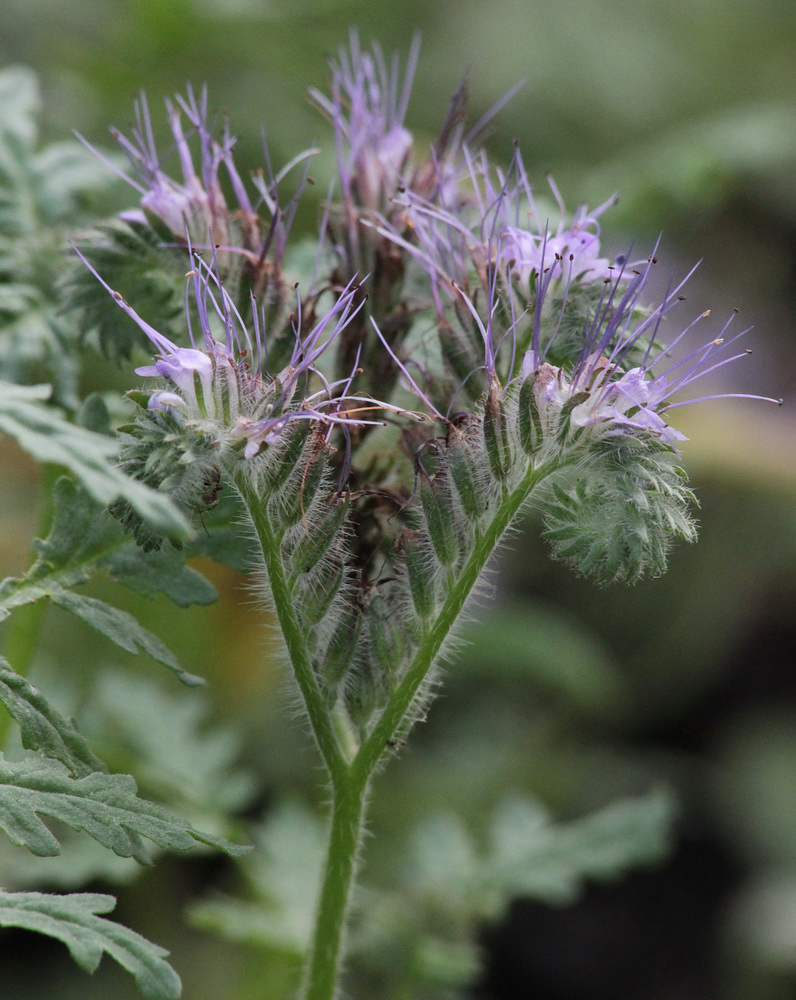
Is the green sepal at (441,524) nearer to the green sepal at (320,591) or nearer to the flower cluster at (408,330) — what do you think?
the flower cluster at (408,330)

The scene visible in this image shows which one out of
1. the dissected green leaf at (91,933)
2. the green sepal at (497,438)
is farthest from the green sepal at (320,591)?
the dissected green leaf at (91,933)

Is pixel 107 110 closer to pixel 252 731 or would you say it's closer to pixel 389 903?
pixel 252 731

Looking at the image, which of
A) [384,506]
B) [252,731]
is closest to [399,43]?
[252,731]

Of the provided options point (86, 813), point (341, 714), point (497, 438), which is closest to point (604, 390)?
point (497, 438)

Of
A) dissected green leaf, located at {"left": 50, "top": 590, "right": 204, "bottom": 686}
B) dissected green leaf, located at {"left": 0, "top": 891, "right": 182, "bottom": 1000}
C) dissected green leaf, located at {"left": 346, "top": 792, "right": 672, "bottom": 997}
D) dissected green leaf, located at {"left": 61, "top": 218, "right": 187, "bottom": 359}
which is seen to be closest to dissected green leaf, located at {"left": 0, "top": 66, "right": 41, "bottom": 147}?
dissected green leaf, located at {"left": 61, "top": 218, "right": 187, "bottom": 359}

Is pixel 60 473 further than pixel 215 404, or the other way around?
pixel 60 473

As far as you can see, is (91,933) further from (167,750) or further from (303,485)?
(167,750)
